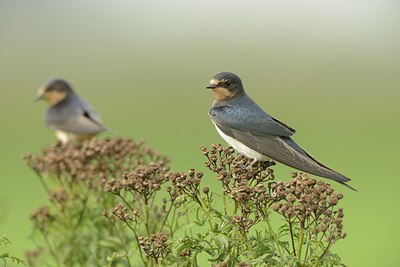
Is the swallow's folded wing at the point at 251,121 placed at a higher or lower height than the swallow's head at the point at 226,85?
lower

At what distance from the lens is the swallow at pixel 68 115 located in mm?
11391

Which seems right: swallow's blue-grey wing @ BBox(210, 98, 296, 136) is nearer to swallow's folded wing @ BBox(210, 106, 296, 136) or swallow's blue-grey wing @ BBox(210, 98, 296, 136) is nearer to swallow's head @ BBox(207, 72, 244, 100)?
swallow's folded wing @ BBox(210, 106, 296, 136)

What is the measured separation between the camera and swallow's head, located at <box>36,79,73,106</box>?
13.0 metres

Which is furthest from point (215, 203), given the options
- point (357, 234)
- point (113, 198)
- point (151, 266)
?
point (357, 234)

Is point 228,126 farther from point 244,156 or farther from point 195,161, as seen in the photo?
point 195,161

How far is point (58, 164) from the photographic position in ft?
23.4

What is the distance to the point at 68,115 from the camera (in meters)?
12.0

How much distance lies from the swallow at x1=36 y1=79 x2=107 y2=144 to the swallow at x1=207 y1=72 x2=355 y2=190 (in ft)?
13.4

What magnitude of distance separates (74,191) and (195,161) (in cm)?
1673

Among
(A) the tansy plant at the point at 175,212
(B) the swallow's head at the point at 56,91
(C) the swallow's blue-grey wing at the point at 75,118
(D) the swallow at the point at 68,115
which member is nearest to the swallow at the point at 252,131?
(A) the tansy plant at the point at 175,212

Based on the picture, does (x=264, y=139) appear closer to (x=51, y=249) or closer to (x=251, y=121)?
(x=251, y=121)

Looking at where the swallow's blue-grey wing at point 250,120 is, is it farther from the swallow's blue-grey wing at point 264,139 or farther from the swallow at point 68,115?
the swallow at point 68,115

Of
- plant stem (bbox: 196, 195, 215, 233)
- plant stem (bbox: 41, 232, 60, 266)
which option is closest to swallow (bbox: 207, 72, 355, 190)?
plant stem (bbox: 196, 195, 215, 233)

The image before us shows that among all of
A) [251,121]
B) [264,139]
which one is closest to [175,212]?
[264,139]
